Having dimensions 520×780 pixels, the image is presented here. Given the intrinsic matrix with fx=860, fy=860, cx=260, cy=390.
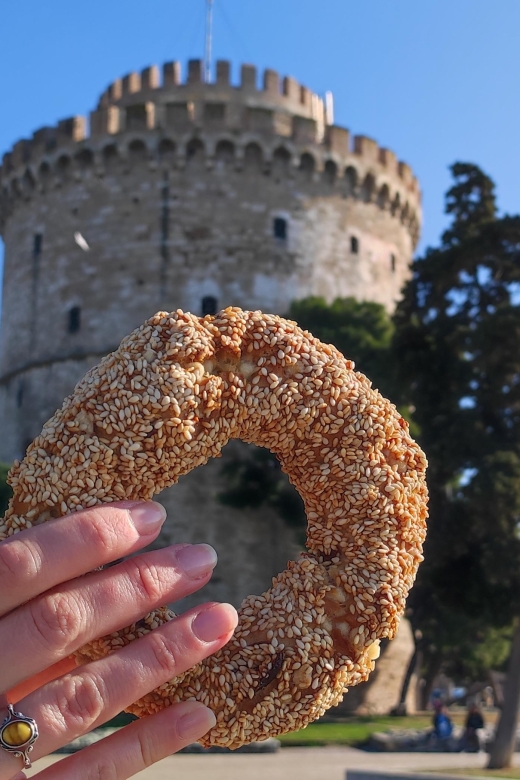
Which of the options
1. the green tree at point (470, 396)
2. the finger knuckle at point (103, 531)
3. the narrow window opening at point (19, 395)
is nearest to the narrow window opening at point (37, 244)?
the narrow window opening at point (19, 395)

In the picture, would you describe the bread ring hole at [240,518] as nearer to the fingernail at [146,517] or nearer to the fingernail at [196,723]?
the fingernail at [196,723]

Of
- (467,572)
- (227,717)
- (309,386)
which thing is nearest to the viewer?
(227,717)

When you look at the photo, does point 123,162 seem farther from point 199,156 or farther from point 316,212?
point 316,212

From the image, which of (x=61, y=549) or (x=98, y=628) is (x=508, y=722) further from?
(x=61, y=549)

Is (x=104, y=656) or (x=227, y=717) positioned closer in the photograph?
(x=104, y=656)

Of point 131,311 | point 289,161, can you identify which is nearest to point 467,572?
point 131,311

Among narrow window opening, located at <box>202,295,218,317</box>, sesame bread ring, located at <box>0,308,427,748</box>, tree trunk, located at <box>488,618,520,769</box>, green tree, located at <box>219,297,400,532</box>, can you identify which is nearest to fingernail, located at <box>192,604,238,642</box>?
sesame bread ring, located at <box>0,308,427,748</box>

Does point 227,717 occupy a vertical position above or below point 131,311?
below
